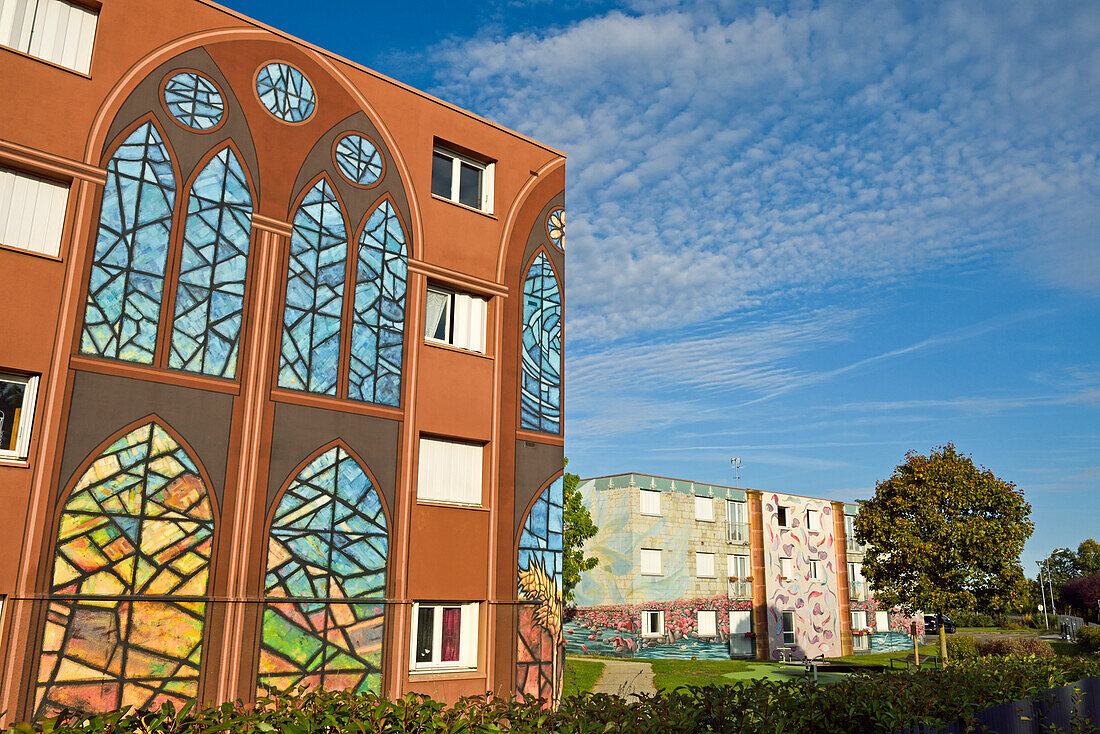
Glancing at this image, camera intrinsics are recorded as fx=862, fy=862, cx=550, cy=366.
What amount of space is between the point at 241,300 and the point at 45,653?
5.16 meters

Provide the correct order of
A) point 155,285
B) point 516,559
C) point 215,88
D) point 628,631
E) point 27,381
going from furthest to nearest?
point 628,631 → point 516,559 → point 215,88 → point 155,285 → point 27,381

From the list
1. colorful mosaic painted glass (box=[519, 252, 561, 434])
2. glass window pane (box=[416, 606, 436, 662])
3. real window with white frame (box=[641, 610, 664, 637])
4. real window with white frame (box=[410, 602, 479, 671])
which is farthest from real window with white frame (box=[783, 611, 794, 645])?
glass window pane (box=[416, 606, 436, 662])

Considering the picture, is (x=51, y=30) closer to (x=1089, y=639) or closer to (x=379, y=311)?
(x=379, y=311)

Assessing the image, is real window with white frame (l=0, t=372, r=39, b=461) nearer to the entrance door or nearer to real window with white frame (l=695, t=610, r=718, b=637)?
real window with white frame (l=695, t=610, r=718, b=637)

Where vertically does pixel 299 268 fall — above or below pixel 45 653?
above

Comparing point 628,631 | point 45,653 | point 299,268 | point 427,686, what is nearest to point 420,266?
point 299,268

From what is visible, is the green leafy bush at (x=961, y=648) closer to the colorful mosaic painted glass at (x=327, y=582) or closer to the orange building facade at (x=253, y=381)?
the orange building facade at (x=253, y=381)

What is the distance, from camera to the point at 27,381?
35.8ft

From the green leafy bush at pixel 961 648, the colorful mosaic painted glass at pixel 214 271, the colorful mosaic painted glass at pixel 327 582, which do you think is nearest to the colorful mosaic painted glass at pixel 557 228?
the colorful mosaic painted glass at pixel 214 271

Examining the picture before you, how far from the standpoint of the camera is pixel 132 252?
11.7m

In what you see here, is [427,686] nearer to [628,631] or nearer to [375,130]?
[375,130]

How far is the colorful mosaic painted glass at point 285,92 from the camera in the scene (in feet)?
44.3

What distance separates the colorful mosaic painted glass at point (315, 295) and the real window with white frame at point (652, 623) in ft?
99.5

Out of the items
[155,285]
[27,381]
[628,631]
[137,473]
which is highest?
[155,285]
